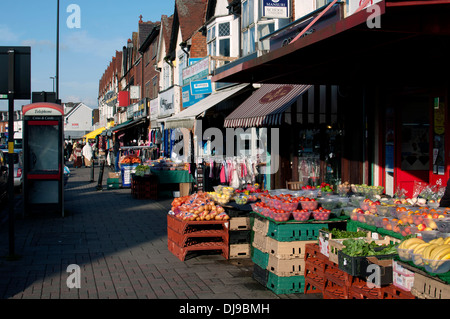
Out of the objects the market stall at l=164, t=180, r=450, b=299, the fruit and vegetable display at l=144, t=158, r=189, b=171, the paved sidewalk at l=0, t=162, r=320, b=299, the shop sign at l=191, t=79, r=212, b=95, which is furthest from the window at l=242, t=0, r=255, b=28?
the market stall at l=164, t=180, r=450, b=299

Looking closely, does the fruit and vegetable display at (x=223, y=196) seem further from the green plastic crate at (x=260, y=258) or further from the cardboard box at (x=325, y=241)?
the cardboard box at (x=325, y=241)

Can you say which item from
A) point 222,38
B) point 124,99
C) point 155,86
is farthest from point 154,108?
point 124,99

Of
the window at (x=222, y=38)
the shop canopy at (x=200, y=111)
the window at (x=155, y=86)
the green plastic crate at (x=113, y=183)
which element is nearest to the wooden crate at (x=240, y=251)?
the shop canopy at (x=200, y=111)

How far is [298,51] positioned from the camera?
6656 mm

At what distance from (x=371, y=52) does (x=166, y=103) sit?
904 inches

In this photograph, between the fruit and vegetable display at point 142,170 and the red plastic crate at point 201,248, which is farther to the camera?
the fruit and vegetable display at point 142,170

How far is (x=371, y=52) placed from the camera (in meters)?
6.86

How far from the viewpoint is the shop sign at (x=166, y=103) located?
2782 centimetres

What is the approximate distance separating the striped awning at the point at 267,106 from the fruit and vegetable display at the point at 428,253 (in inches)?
252

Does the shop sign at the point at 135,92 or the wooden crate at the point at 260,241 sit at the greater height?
the shop sign at the point at 135,92

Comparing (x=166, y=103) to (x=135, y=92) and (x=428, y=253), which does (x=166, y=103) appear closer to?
(x=135, y=92)

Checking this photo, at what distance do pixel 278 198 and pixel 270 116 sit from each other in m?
4.46

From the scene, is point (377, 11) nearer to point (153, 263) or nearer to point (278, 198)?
point (278, 198)
